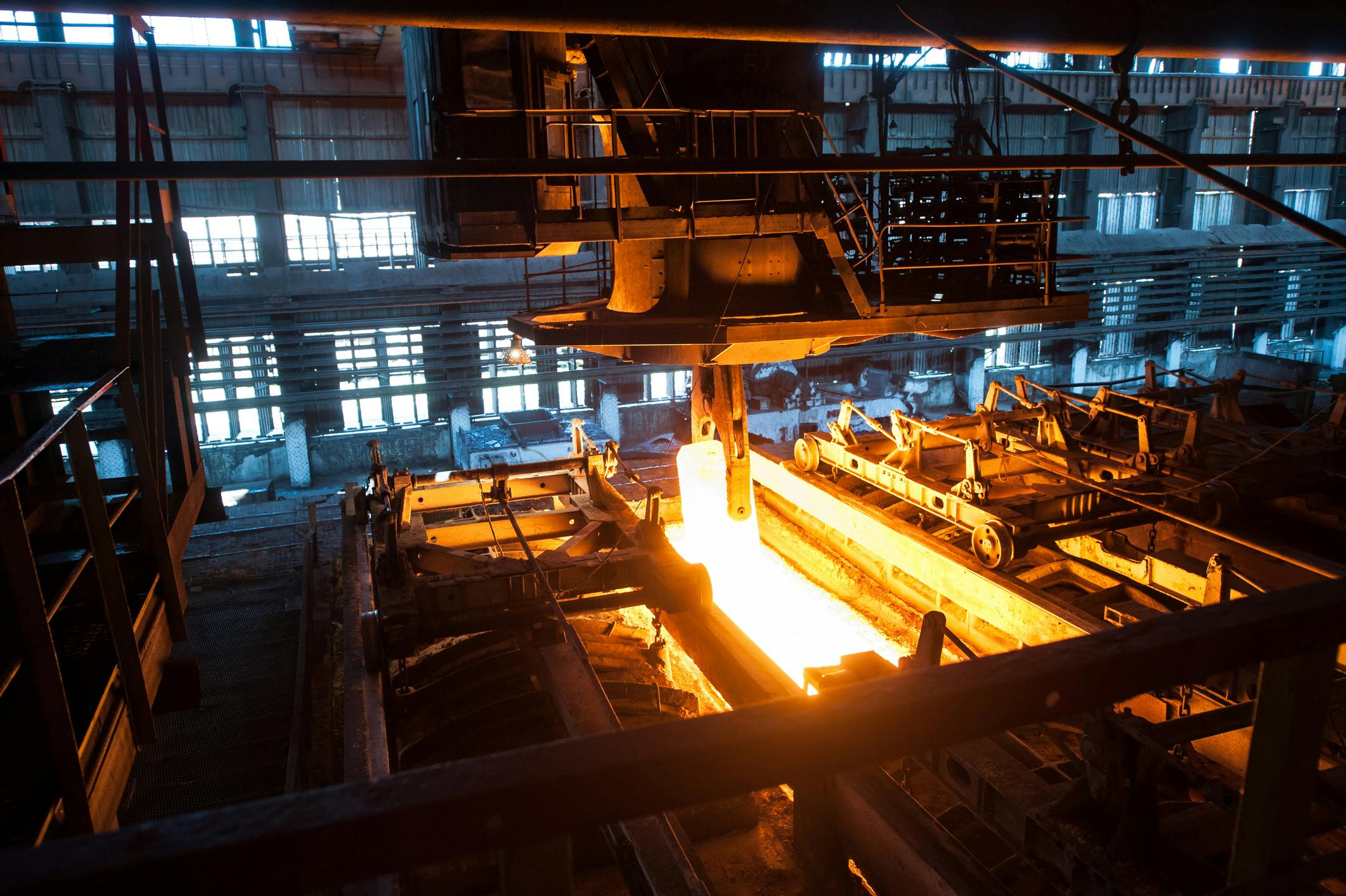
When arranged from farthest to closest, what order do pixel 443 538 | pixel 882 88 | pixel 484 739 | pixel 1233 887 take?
pixel 443 538 → pixel 882 88 → pixel 484 739 → pixel 1233 887

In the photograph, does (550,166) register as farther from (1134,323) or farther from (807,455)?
(1134,323)

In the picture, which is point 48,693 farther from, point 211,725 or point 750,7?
point 211,725

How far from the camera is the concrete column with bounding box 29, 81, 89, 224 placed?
47.6 ft

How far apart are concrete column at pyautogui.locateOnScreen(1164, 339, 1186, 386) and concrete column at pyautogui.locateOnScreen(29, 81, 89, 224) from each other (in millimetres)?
24686

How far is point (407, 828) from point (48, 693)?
1864 millimetres

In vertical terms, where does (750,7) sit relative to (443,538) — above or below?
above

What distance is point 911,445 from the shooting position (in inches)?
302

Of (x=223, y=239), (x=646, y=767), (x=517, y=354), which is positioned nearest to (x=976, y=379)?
(x=517, y=354)

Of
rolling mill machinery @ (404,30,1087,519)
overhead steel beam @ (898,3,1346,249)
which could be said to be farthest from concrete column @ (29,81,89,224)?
overhead steel beam @ (898,3,1346,249)

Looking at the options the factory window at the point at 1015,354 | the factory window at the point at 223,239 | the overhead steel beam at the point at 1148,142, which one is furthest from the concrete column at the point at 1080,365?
the overhead steel beam at the point at 1148,142

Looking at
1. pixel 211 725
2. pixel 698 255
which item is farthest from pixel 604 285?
pixel 211 725

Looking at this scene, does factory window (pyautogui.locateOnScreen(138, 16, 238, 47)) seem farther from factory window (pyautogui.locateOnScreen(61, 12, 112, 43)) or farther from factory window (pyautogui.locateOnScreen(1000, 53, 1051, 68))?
factory window (pyautogui.locateOnScreen(1000, 53, 1051, 68))

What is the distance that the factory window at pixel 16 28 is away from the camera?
14430 mm

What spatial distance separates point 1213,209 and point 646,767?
2760 cm
